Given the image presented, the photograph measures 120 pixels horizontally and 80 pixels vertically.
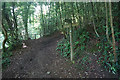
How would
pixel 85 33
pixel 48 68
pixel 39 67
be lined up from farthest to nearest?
pixel 85 33
pixel 39 67
pixel 48 68

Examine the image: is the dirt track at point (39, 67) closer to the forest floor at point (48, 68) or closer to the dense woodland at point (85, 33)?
the forest floor at point (48, 68)

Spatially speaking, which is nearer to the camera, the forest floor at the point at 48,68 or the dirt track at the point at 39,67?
the forest floor at the point at 48,68

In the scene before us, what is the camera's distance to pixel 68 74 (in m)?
4.36

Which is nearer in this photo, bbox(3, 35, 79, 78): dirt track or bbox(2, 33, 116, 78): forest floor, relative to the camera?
bbox(2, 33, 116, 78): forest floor

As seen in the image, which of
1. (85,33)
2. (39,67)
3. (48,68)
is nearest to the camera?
(48,68)

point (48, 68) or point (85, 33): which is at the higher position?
point (85, 33)

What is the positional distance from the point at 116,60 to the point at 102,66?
81 centimetres

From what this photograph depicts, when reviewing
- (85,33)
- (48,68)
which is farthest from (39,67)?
(85,33)

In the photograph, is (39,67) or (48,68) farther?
(39,67)

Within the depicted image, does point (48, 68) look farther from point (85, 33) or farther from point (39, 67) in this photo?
point (85, 33)

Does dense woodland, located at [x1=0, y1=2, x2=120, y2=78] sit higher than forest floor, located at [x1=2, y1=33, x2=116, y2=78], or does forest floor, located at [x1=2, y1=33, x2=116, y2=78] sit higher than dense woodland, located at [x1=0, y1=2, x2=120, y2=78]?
dense woodland, located at [x1=0, y1=2, x2=120, y2=78]

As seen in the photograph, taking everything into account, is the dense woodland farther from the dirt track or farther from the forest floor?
the dirt track

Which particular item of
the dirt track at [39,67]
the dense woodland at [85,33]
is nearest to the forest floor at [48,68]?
the dirt track at [39,67]

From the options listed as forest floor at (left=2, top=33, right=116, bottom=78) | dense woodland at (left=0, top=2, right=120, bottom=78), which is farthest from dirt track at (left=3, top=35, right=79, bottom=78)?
dense woodland at (left=0, top=2, right=120, bottom=78)
